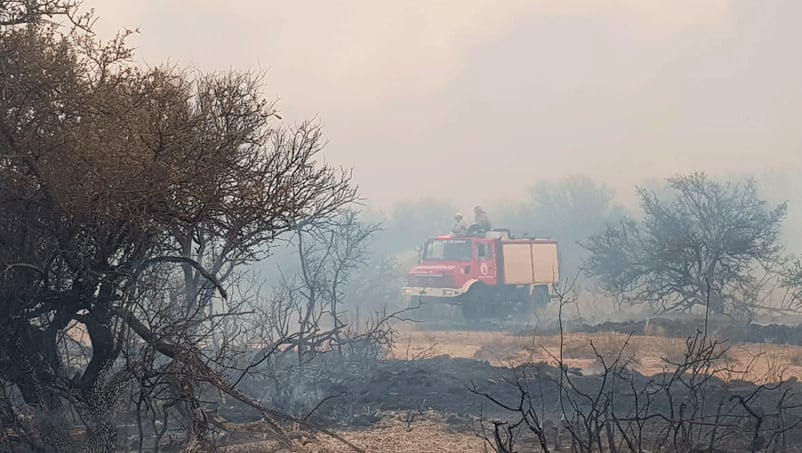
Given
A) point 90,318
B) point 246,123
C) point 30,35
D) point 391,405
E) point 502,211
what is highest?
point 502,211

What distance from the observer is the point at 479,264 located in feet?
90.9

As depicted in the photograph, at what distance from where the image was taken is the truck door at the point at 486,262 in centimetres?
2775

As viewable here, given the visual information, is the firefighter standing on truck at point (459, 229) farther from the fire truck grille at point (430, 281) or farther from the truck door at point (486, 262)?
the fire truck grille at point (430, 281)

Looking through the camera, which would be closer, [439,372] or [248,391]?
[248,391]

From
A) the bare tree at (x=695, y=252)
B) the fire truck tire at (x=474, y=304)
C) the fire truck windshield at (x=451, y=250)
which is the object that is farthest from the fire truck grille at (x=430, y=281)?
the bare tree at (x=695, y=252)

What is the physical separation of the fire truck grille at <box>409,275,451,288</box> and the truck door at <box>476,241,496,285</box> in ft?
3.78

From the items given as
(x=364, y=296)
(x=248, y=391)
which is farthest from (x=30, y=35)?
(x=364, y=296)

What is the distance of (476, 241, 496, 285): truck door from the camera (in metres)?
27.8

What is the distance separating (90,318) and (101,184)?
4.75 feet

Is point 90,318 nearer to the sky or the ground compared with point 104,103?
nearer to the ground

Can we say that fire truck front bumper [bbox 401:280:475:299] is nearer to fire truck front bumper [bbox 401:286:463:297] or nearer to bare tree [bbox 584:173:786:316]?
fire truck front bumper [bbox 401:286:463:297]

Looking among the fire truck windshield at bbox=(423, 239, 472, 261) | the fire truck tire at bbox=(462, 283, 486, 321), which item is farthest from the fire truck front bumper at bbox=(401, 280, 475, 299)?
the fire truck windshield at bbox=(423, 239, 472, 261)

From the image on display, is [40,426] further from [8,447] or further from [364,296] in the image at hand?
[364,296]

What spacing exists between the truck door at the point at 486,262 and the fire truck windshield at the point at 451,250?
1.17 feet
